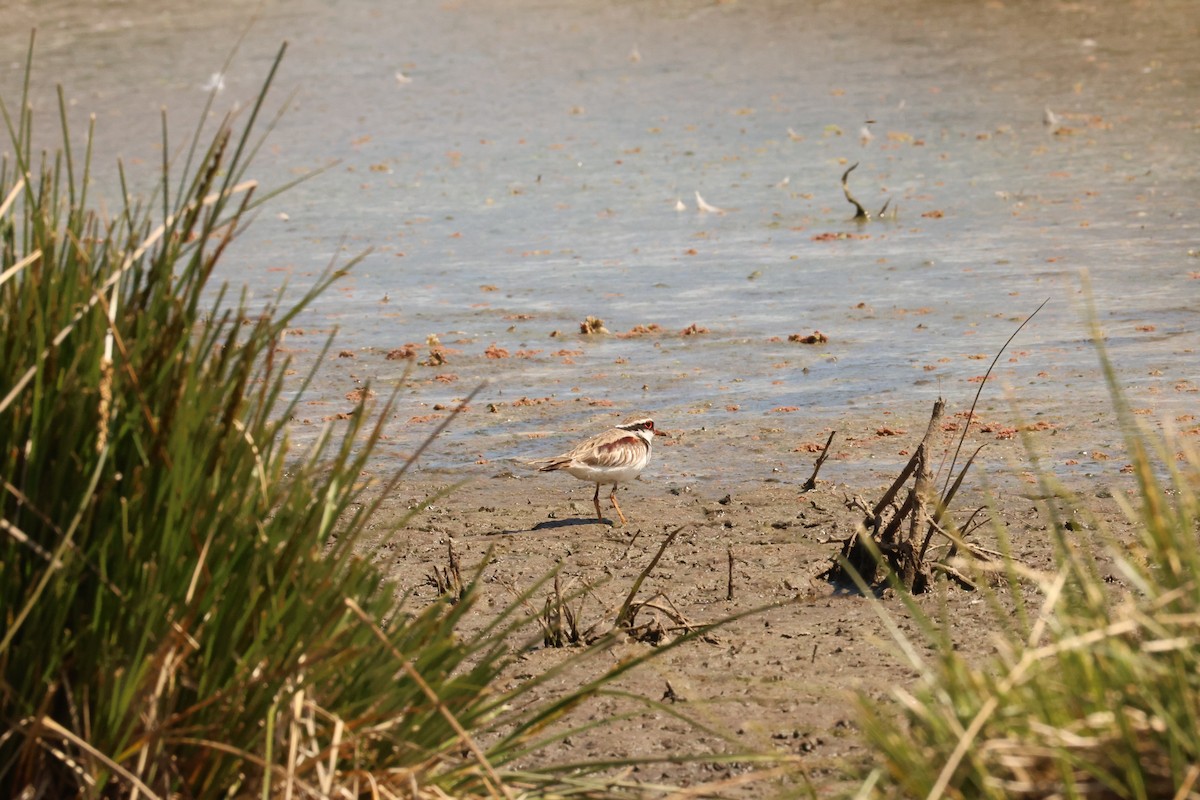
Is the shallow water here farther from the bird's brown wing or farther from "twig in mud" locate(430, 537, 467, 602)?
"twig in mud" locate(430, 537, 467, 602)

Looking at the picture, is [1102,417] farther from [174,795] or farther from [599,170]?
[599,170]

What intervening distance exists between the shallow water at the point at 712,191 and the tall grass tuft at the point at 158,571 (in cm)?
576

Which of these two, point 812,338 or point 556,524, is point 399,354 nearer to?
point 812,338

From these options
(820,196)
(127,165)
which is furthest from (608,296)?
(127,165)

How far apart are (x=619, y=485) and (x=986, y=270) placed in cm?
591

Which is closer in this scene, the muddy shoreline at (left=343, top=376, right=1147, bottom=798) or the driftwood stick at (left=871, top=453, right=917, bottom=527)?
the muddy shoreline at (left=343, top=376, right=1147, bottom=798)

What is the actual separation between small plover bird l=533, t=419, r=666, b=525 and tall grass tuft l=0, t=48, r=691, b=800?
498cm

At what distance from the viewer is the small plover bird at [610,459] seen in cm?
879

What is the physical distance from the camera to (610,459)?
8.80m

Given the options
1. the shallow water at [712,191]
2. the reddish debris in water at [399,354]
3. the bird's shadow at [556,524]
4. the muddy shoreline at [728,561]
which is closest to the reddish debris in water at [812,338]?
the shallow water at [712,191]

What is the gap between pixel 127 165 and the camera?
853 inches

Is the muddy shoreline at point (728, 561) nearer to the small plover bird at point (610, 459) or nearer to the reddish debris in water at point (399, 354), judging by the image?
the small plover bird at point (610, 459)

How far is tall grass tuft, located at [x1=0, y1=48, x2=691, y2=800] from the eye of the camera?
341cm

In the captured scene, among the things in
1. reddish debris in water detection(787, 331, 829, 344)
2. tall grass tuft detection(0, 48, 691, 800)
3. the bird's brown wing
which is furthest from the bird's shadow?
tall grass tuft detection(0, 48, 691, 800)
